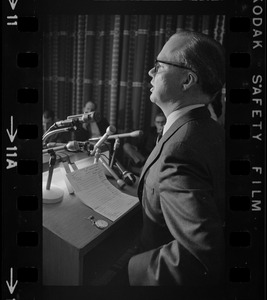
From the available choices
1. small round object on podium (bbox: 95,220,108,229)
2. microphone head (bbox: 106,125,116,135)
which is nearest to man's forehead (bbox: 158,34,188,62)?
microphone head (bbox: 106,125,116,135)

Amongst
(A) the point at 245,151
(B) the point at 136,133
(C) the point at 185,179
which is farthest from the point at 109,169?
(A) the point at 245,151

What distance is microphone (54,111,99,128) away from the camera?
90cm

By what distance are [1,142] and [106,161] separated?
0.28m

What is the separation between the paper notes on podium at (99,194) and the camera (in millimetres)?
910

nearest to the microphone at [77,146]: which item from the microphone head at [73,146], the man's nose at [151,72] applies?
the microphone head at [73,146]

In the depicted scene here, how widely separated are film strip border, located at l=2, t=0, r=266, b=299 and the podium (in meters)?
0.03

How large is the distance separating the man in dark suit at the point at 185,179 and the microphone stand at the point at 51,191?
0.21 meters

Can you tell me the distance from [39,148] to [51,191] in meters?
0.12

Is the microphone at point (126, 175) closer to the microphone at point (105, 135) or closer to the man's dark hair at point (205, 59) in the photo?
the microphone at point (105, 135)

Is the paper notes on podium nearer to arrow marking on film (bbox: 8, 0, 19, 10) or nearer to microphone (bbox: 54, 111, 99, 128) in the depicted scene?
microphone (bbox: 54, 111, 99, 128)

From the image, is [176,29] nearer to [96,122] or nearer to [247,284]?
[96,122]

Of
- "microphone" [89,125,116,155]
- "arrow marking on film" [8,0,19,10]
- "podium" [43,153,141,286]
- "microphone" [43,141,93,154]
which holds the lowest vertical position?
"podium" [43,153,141,286]

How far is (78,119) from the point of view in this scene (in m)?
0.91

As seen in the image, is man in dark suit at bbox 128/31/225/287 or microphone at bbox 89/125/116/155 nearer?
man in dark suit at bbox 128/31/225/287
